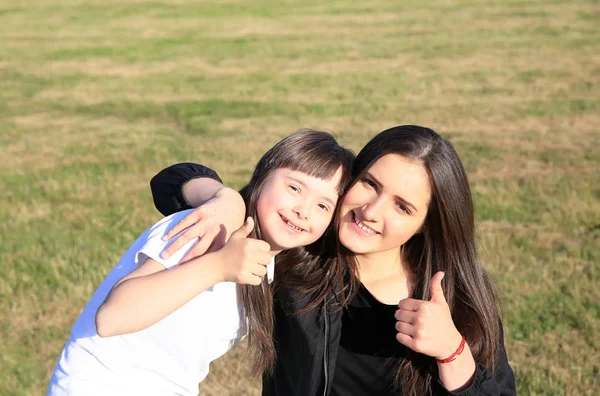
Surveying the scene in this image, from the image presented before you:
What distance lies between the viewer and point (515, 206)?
6215mm

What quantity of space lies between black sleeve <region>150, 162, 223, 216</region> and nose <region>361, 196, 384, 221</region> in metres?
0.68

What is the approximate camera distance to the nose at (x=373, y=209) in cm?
252

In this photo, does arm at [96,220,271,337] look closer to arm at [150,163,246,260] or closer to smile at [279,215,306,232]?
arm at [150,163,246,260]

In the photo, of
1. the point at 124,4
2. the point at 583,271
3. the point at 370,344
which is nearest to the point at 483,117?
the point at 583,271

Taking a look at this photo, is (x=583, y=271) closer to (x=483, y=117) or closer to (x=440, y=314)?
(x=440, y=314)

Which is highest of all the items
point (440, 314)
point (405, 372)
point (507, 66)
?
point (440, 314)

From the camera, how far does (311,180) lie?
252 cm

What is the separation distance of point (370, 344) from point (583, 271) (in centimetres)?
275

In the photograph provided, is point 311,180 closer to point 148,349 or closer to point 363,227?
point 363,227

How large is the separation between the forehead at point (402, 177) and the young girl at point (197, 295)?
0.12 m

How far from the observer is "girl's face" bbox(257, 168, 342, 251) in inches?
95.7

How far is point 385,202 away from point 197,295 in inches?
26.6

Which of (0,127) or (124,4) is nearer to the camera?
(0,127)

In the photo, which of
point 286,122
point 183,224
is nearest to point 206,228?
point 183,224
